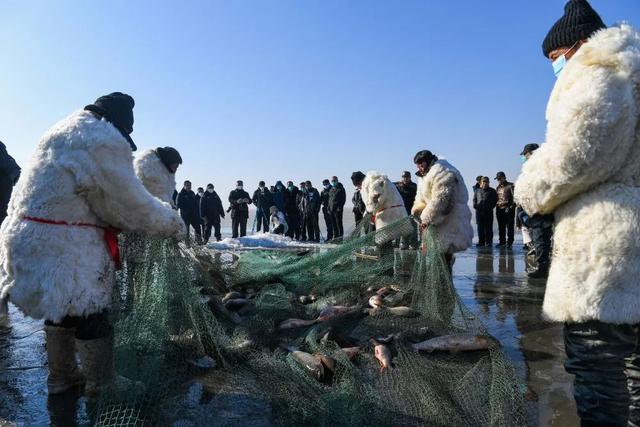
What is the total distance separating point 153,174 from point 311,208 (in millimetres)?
12551

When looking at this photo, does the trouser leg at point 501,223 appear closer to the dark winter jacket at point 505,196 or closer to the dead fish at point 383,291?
the dark winter jacket at point 505,196

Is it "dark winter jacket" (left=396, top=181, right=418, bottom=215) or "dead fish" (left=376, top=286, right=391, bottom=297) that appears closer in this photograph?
"dead fish" (left=376, top=286, right=391, bottom=297)

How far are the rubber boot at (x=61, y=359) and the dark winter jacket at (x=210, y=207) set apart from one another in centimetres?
1392

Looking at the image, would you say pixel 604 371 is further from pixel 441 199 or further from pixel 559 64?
pixel 441 199

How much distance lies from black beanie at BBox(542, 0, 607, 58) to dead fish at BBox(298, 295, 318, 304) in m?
4.01

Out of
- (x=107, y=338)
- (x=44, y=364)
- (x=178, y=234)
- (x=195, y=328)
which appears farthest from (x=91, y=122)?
(x=44, y=364)

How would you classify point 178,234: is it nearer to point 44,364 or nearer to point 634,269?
point 44,364

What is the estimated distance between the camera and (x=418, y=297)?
5.18m

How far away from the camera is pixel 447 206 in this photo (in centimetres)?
559

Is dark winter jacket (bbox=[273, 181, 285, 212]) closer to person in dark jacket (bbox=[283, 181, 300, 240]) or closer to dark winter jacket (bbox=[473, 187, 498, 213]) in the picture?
person in dark jacket (bbox=[283, 181, 300, 240])

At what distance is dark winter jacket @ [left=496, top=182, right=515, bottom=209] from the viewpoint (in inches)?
537

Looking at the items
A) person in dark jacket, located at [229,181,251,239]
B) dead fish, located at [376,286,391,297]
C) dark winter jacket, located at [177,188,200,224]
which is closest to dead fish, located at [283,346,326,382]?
dead fish, located at [376,286,391,297]

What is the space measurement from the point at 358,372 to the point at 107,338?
6.01 feet

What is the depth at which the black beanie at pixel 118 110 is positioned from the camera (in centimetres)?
320
